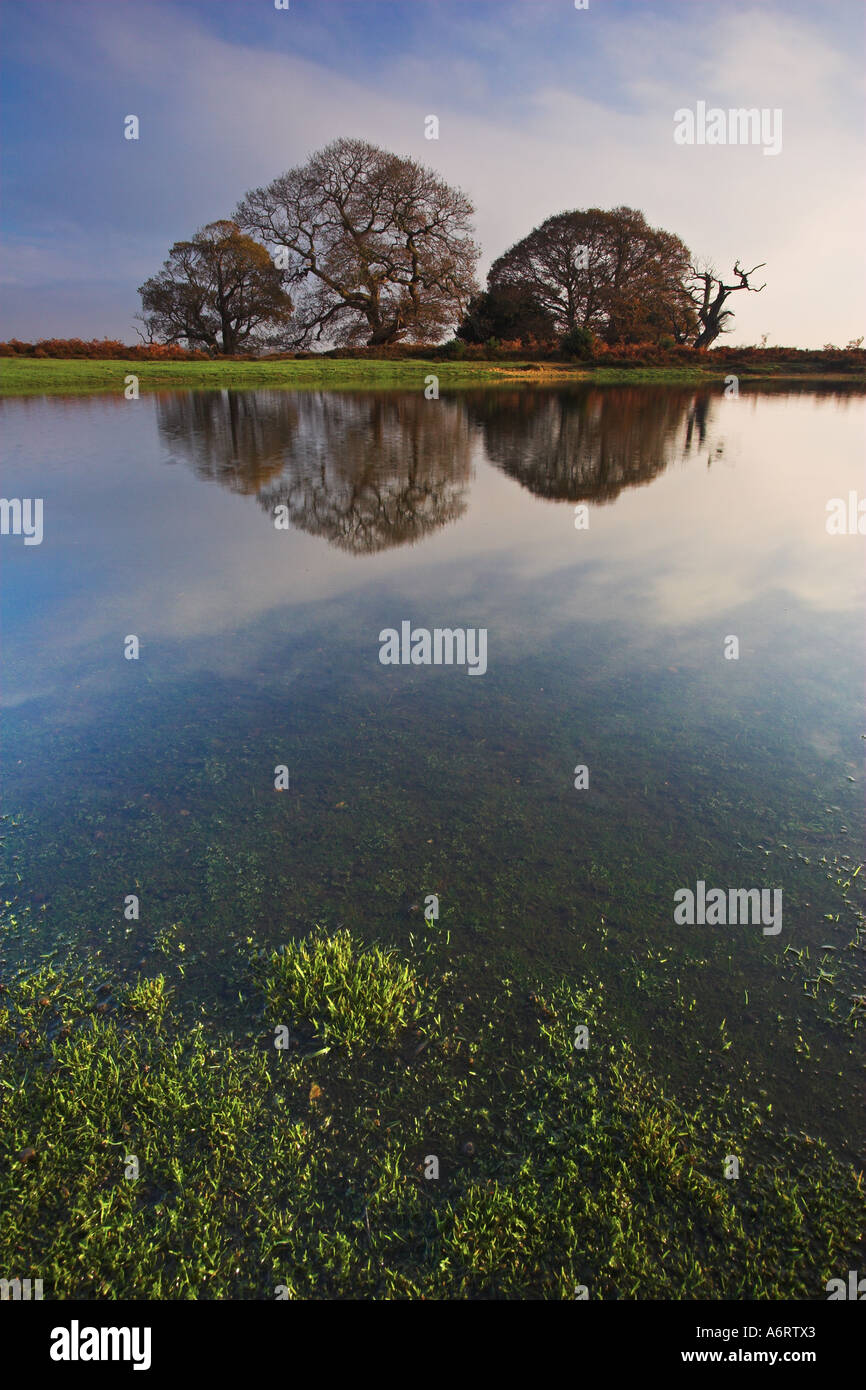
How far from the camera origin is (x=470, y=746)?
5.37 metres

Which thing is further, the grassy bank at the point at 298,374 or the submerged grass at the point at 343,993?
the grassy bank at the point at 298,374

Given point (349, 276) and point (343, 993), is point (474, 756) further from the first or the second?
point (349, 276)

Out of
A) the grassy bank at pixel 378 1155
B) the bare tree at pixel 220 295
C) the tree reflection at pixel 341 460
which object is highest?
the bare tree at pixel 220 295

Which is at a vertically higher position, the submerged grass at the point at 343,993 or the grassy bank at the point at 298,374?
the grassy bank at the point at 298,374

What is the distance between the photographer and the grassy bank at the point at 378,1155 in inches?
94.0

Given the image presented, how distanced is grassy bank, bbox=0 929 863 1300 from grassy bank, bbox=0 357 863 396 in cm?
3767

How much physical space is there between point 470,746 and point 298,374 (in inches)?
1640

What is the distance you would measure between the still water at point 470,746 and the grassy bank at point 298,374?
94.0 feet
